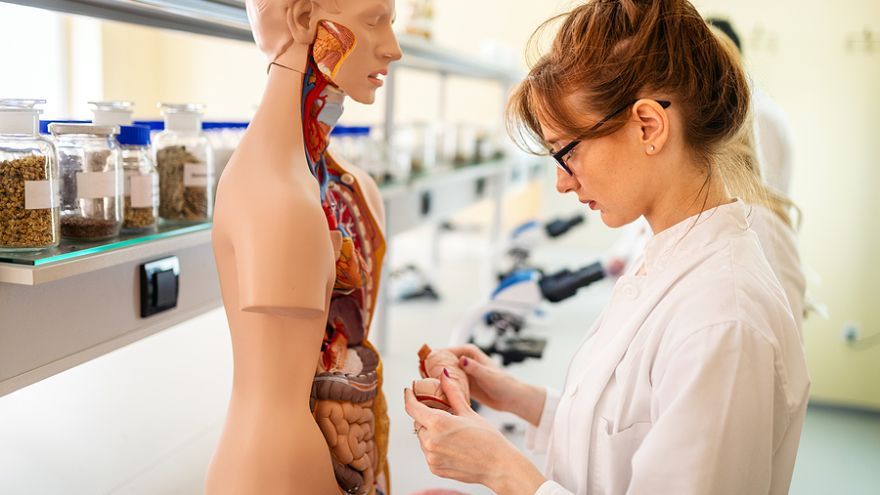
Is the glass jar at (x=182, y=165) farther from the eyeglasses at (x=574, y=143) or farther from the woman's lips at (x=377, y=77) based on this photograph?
the eyeglasses at (x=574, y=143)

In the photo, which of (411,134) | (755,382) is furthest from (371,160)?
(755,382)

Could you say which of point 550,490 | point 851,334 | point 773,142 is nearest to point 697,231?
point 550,490

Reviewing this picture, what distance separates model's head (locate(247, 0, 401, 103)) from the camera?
95 cm

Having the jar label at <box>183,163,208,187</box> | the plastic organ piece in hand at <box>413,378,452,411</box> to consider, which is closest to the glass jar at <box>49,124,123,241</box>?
the jar label at <box>183,163,208,187</box>

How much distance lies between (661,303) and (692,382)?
15 centimetres

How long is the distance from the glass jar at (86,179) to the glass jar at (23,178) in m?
0.09

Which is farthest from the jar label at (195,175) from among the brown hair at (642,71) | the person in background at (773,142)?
the person in background at (773,142)

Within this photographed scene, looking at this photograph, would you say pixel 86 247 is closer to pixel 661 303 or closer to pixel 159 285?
pixel 159 285

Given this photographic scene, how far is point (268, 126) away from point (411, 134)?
7.08ft

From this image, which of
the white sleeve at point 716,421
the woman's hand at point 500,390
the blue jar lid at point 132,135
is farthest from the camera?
the woman's hand at point 500,390

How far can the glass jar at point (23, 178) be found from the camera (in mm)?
963

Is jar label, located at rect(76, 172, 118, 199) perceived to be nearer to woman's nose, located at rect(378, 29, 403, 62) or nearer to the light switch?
the light switch

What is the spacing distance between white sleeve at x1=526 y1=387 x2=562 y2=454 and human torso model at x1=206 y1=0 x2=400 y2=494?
1.25 ft

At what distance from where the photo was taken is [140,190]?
1.20 m
